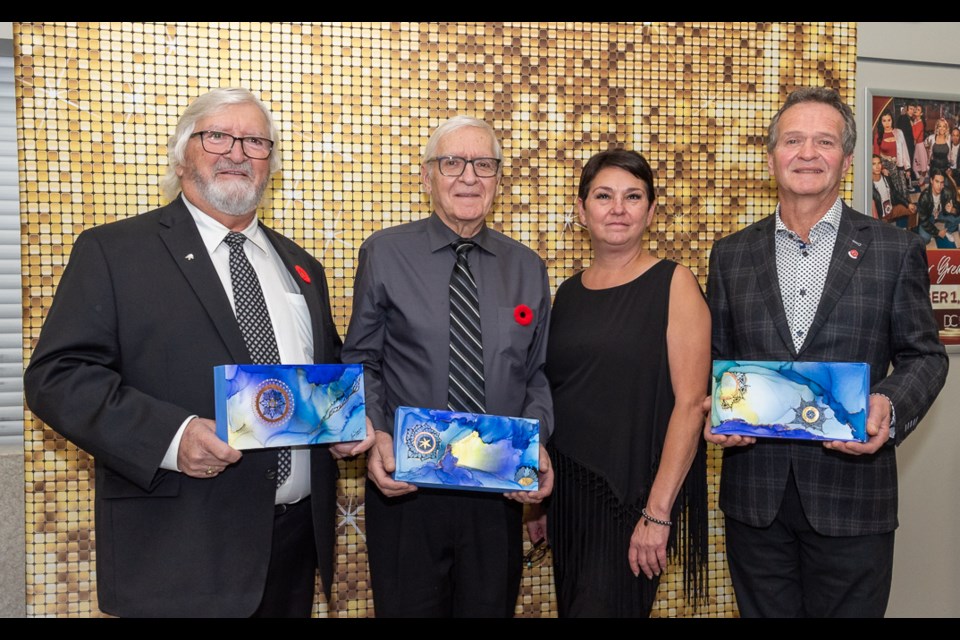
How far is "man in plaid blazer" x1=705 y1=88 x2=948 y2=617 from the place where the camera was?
91.5 inches

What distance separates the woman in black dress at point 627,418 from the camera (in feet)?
8.13

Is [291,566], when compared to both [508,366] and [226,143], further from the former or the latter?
[226,143]

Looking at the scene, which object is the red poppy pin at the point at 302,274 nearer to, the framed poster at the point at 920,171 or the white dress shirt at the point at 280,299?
the white dress shirt at the point at 280,299

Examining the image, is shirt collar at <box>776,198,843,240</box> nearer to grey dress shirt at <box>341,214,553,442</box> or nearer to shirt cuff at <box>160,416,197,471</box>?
grey dress shirt at <box>341,214,553,442</box>

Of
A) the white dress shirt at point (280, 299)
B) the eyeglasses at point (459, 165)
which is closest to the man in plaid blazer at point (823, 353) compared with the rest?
the eyeglasses at point (459, 165)

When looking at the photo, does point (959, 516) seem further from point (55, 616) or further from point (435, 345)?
point (55, 616)

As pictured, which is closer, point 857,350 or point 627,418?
point 857,350

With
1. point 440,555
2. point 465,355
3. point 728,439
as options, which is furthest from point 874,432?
point 440,555

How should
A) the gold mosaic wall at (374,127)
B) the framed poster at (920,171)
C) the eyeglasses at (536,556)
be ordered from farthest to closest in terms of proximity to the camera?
1. the framed poster at (920,171)
2. the eyeglasses at (536,556)
3. the gold mosaic wall at (374,127)

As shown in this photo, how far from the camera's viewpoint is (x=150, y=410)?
6.38 ft

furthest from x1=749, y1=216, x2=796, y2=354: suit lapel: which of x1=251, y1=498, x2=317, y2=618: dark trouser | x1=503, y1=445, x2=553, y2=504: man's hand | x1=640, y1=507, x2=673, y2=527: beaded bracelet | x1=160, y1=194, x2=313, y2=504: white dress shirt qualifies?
x1=251, y1=498, x2=317, y2=618: dark trouser

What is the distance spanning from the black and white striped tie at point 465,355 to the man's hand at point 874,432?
108cm

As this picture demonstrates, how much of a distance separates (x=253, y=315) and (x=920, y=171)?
11.3 feet

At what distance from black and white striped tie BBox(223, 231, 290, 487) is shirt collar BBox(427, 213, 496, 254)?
63cm
